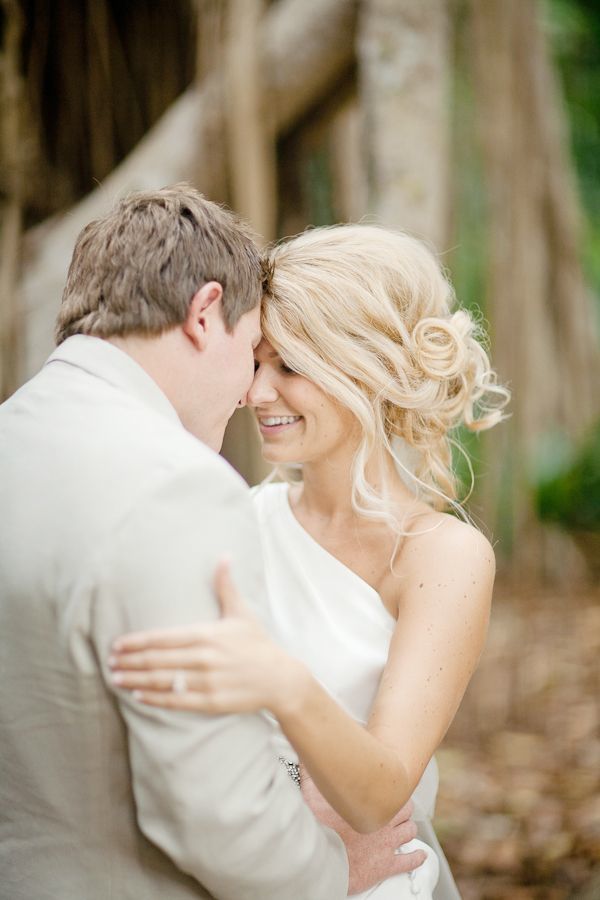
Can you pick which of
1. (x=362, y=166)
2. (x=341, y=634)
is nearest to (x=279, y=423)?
(x=341, y=634)

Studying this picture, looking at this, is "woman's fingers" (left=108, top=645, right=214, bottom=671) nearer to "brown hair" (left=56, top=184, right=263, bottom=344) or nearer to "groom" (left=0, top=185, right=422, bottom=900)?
"groom" (left=0, top=185, right=422, bottom=900)

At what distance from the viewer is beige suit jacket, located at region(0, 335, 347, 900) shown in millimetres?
1195

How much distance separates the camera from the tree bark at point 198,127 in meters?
3.47

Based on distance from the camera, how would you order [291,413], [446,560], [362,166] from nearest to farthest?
[446,560], [291,413], [362,166]

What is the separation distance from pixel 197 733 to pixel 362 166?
121 inches

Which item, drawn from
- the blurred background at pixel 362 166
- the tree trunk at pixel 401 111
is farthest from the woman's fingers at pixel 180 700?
the tree trunk at pixel 401 111

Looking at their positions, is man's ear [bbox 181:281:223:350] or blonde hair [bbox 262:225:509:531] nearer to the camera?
man's ear [bbox 181:281:223:350]

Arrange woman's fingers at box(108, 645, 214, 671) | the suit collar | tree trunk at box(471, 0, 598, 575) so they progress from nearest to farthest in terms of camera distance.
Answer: woman's fingers at box(108, 645, 214, 671) < the suit collar < tree trunk at box(471, 0, 598, 575)

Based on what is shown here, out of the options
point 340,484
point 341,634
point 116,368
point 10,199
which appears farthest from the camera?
point 10,199

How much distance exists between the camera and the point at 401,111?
3.70 m

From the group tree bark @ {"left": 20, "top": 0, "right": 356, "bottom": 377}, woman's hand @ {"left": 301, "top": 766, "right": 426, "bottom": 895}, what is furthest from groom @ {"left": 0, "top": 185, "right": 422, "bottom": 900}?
tree bark @ {"left": 20, "top": 0, "right": 356, "bottom": 377}

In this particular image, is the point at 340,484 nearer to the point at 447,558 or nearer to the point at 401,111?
the point at 447,558

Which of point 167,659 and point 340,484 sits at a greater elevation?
point 167,659

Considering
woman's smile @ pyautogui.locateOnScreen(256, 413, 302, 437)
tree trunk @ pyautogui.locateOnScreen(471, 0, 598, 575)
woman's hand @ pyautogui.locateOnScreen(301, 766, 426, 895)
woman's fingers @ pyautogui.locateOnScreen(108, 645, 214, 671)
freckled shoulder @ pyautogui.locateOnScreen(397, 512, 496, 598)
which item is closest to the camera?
woman's fingers @ pyautogui.locateOnScreen(108, 645, 214, 671)
